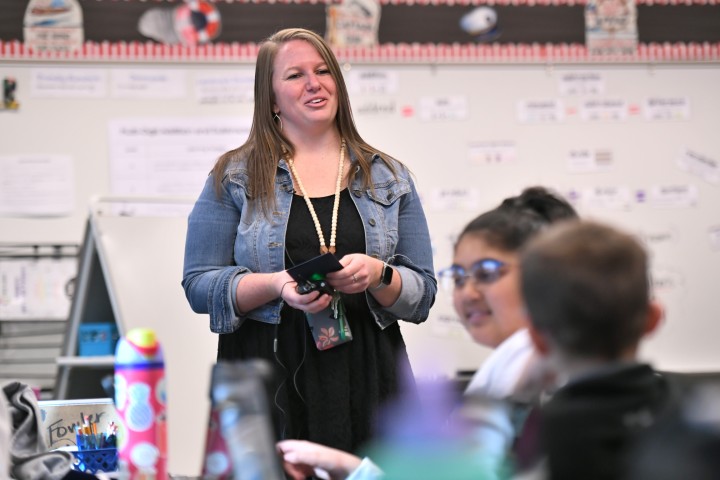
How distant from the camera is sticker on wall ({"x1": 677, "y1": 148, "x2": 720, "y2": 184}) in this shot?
421 cm

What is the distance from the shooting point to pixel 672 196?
4191mm

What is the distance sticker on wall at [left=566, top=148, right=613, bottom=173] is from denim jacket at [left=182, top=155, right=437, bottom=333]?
2.44 metres

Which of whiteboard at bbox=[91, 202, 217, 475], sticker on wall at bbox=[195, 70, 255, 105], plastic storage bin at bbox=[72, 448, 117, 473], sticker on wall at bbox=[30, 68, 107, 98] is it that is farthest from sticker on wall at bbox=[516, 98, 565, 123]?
plastic storage bin at bbox=[72, 448, 117, 473]

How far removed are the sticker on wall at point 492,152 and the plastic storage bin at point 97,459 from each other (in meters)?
2.99

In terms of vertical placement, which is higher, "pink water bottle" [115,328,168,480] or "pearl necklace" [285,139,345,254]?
"pearl necklace" [285,139,345,254]

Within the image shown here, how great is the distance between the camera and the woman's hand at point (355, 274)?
160 centimetres

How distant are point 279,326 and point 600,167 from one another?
2.75 meters

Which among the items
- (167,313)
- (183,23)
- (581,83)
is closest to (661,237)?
(581,83)

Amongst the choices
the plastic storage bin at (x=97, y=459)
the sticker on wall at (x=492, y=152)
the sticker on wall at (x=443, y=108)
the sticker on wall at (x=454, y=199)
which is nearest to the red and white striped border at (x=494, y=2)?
the sticker on wall at (x=443, y=108)

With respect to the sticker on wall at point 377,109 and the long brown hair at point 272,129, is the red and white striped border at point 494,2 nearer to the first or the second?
the sticker on wall at point 377,109

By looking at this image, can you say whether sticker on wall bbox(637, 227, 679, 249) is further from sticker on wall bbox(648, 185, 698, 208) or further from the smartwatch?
the smartwatch

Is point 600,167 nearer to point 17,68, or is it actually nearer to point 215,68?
point 215,68

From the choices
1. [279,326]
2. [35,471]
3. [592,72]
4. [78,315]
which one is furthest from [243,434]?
[592,72]

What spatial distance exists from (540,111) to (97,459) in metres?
3.19
